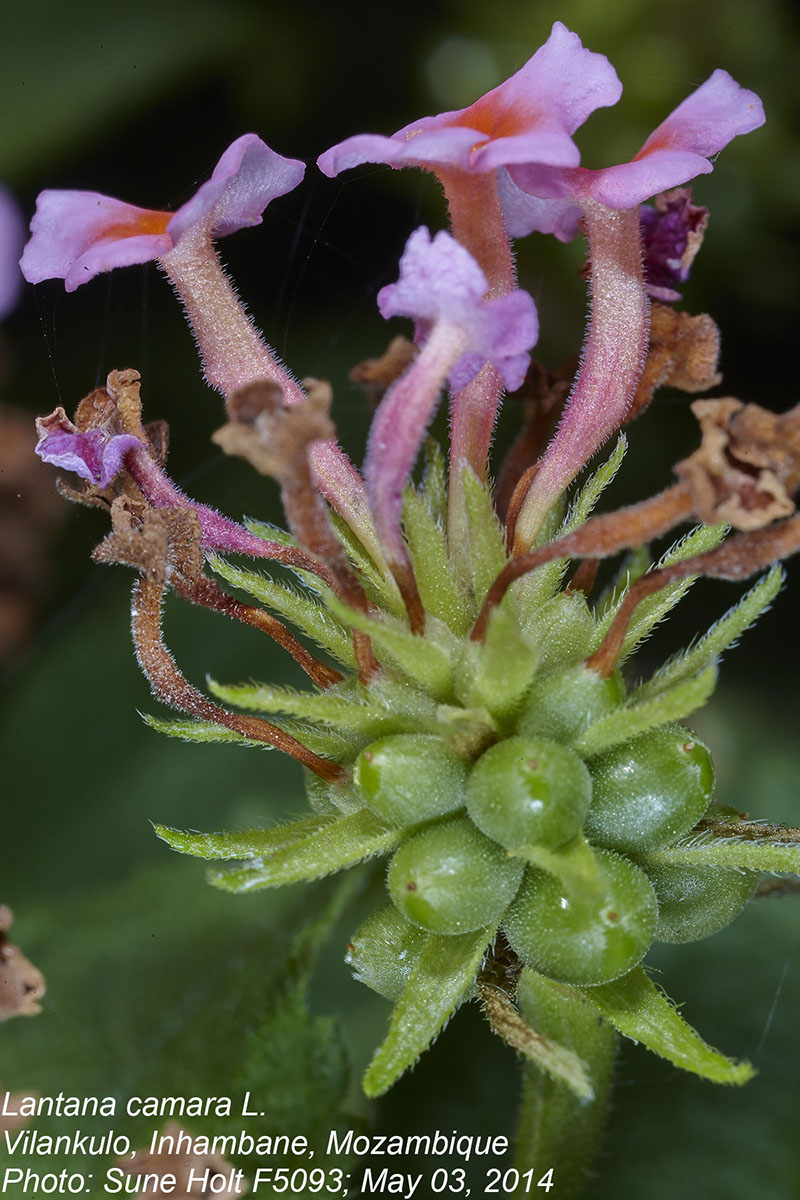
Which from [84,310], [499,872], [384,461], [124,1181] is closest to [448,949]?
[499,872]

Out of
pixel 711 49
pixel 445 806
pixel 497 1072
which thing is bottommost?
pixel 497 1072

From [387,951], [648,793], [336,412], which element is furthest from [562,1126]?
[336,412]

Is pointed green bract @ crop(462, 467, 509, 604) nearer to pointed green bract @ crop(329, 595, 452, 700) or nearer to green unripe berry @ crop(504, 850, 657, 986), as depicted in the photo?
pointed green bract @ crop(329, 595, 452, 700)

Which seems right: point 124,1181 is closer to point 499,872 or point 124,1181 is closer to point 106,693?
point 499,872

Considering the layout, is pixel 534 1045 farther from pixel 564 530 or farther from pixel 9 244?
pixel 9 244

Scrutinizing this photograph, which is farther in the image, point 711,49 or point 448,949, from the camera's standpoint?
point 711,49

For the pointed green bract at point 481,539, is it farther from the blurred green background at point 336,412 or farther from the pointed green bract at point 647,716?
the blurred green background at point 336,412

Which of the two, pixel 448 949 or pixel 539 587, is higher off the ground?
pixel 539 587
